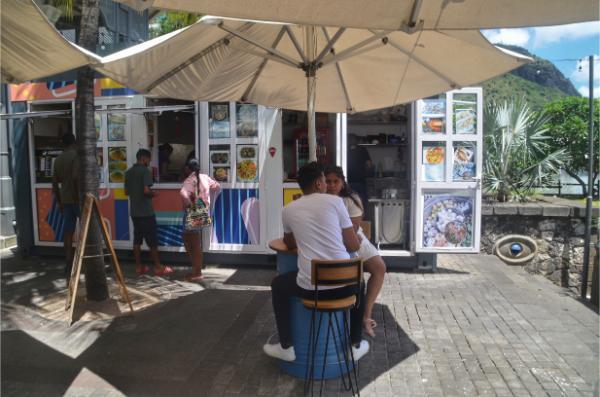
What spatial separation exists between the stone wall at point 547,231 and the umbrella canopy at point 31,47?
23.9ft

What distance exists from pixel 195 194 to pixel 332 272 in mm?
3677

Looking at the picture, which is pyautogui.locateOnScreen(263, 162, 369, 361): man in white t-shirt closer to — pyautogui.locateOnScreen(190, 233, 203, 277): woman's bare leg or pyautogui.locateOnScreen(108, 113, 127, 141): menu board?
pyautogui.locateOnScreen(190, 233, 203, 277): woman's bare leg

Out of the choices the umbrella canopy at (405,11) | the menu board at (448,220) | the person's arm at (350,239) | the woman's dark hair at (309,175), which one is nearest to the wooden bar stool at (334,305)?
the person's arm at (350,239)

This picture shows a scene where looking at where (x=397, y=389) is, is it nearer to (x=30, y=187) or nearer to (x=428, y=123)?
(x=428, y=123)

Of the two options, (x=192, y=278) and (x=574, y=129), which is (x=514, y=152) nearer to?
(x=192, y=278)

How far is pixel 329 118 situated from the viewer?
7777 millimetres

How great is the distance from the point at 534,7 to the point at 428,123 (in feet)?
13.6

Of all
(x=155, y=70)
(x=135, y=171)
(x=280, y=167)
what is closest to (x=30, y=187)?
(x=135, y=171)

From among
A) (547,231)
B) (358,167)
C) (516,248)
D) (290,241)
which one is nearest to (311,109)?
(290,241)

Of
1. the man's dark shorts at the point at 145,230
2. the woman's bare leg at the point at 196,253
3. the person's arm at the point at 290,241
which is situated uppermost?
the person's arm at the point at 290,241

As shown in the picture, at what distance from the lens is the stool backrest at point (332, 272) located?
310 cm

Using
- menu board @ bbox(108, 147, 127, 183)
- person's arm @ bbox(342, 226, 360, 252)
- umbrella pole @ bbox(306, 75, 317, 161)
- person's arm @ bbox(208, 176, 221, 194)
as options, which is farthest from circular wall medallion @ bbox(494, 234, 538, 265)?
menu board @ bbox(108, 147, 127, 183)

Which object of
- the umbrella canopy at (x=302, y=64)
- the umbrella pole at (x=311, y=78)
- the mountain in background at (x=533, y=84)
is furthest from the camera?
the mountain in background at (x=533, y=84)

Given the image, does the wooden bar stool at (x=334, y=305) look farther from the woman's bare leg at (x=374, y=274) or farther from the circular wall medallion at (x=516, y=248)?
the circular wall medallion at (x=516, y=248)
